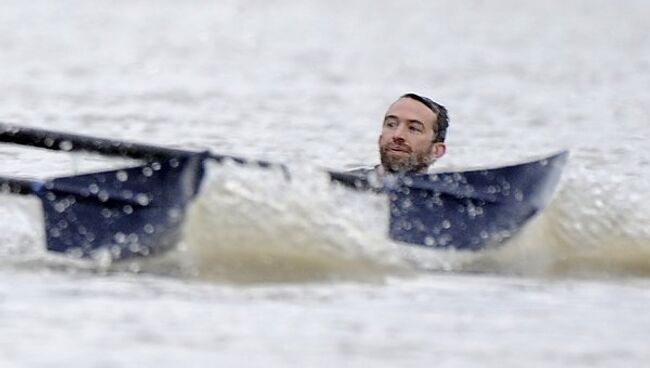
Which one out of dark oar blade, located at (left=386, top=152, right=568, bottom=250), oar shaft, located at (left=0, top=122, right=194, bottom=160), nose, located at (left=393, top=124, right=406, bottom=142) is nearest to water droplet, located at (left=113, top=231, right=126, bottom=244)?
oar shaft, located at (left=0, top=122, right=194, bottom=160)

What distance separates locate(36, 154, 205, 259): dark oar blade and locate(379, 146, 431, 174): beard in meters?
2.54

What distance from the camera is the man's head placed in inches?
488

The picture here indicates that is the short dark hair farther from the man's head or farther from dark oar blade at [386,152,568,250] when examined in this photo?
dark oar blade at [386,152,568,250]

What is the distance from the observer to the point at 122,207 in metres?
9.97

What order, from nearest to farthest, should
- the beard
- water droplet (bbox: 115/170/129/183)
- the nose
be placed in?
water droplet (bbox: 115/170/129/183) < the beard < the nose

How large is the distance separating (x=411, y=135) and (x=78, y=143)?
293cm

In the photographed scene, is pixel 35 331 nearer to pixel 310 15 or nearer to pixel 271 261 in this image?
pixel 271 261

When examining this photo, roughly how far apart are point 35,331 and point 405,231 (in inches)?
102

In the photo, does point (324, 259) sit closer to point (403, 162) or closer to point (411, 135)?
point (403, 162)

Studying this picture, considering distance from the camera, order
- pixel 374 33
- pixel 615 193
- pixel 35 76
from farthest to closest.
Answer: pixel 374 33 < pixel 35 76 < pixel 615 193

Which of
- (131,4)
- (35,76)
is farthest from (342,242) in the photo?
(131,4)

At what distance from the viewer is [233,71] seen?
23984mm

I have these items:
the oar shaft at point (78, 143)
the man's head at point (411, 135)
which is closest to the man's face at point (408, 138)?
the man's head at point (411, 135)

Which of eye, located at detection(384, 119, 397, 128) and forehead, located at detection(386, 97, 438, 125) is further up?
forehead, located at detection(386, 97, 438, 125)
